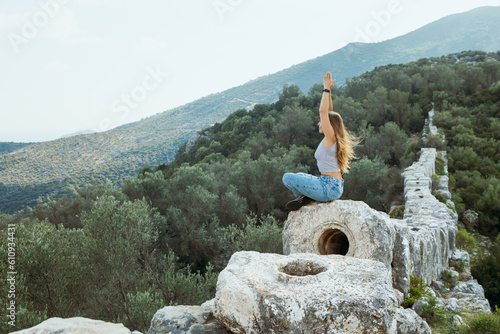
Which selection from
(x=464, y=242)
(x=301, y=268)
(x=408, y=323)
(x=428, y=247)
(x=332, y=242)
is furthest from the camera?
(x=464, y=242)

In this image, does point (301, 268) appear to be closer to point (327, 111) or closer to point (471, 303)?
point (327, 111)

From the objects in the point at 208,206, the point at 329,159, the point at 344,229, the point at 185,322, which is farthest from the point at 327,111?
the point at 208,206

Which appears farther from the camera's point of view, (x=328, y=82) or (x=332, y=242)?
(x=332, y=242)

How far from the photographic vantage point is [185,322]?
3.07 m

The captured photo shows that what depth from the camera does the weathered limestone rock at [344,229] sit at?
475 centimetres

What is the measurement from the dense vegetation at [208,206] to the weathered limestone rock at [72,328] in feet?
16.2

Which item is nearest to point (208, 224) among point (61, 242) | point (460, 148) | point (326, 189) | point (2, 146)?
point (61, 242)

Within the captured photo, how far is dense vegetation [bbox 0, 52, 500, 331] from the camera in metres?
8.55

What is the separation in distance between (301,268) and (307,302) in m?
0.87

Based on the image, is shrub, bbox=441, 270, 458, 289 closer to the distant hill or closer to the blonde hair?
the blonde hair

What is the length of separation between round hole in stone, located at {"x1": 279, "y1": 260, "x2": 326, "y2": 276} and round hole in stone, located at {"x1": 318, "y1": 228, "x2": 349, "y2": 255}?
4.88ft

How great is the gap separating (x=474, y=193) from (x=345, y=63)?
139 m

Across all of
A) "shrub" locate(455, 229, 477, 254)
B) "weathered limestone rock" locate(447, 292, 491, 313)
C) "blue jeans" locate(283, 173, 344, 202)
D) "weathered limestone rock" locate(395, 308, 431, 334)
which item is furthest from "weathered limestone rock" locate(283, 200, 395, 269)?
"shrub" locate(455, 229, 477, 254)

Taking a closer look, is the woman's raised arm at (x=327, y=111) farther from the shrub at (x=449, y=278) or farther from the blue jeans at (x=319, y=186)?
the shrub at (x=449, y=278)
